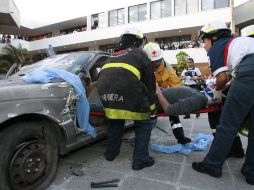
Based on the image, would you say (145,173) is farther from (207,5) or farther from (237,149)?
(207,5)

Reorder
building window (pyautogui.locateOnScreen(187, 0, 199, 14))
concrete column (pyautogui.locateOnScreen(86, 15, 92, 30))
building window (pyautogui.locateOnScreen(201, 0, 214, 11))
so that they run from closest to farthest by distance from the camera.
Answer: building window (pyautogui.locateOnScreen(201, 0, 214, 11))
building window (pyautogui.locateOnScreen(187, 0, 199, 14))
concrete column (pyautogui.locateOnScreen(86, 15, 92, 30))

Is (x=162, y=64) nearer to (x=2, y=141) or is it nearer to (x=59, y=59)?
(x=59, y=59)

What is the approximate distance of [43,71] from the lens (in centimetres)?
345

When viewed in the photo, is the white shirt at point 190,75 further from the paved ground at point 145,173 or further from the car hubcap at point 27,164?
the car hubcap at point 27,164

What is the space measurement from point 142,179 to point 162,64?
5.96 ft

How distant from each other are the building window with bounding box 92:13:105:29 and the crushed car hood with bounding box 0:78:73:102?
29.5 m

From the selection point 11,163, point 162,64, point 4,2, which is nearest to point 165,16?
point 4,2

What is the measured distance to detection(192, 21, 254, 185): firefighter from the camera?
10.4ft

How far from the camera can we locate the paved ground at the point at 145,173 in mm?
3213

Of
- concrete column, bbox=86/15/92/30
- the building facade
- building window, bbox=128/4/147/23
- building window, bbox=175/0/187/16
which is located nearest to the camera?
the building facade

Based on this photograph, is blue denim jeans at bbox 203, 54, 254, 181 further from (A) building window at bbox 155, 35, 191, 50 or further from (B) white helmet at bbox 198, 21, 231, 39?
(A) building window at bbox 155, 35, 191, 50

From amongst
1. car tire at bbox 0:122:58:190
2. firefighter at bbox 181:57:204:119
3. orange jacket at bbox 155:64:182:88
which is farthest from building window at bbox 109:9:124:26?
car tire at bbox 0:122:58:190

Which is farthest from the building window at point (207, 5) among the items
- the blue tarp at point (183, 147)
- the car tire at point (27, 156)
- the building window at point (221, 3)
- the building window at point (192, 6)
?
the car tire at point (27, 156)

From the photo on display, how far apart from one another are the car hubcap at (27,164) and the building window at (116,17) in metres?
28.4
